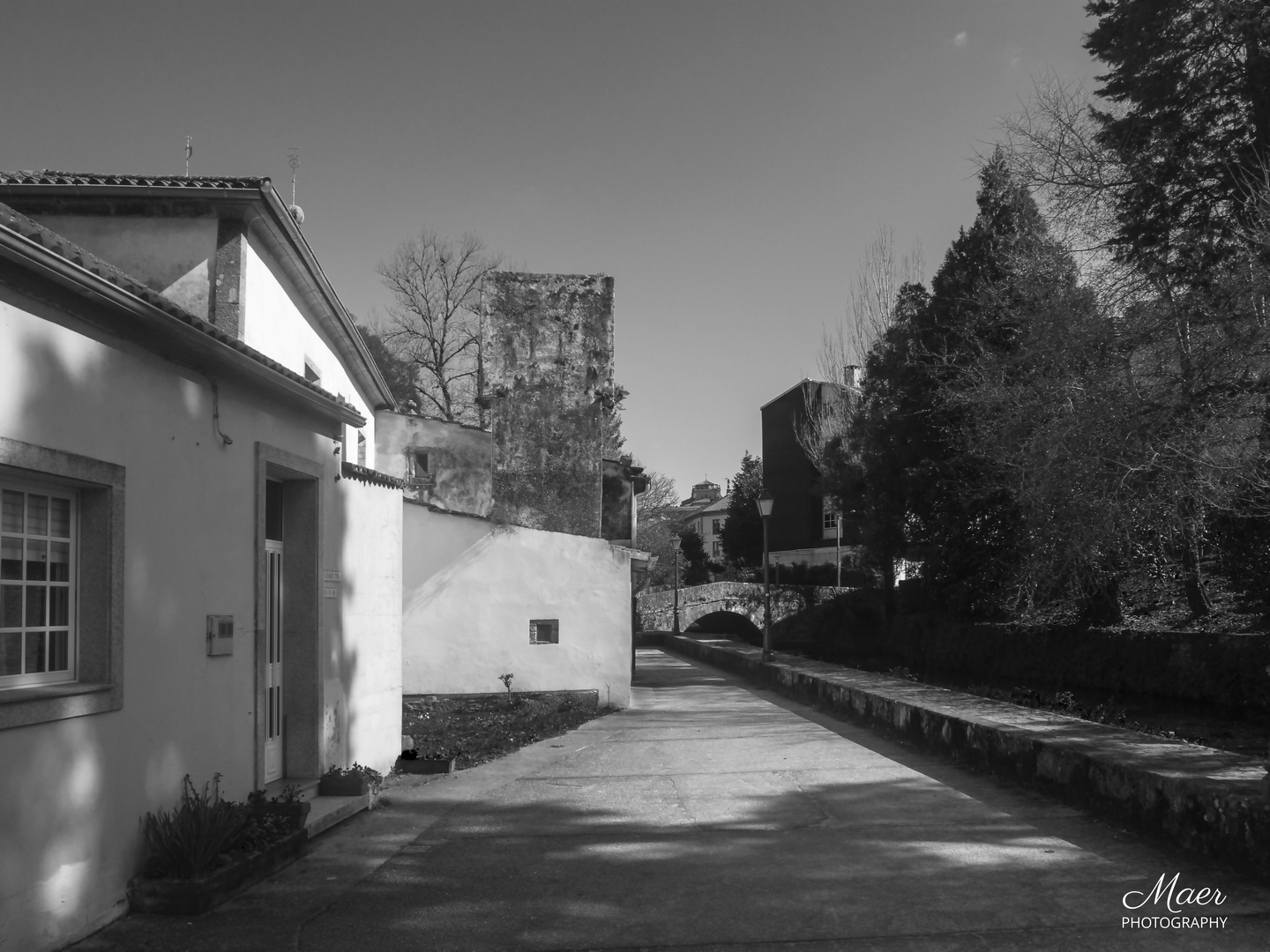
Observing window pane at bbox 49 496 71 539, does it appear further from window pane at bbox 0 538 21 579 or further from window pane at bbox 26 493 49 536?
→ window pane at bbox 0 538 21 579

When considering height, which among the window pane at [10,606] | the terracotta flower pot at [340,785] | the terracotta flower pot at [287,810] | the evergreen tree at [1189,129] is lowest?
the terracotta flower pot at [340,785]

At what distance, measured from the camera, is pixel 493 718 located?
47.0 ft

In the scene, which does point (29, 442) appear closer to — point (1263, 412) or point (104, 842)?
point (104, 842)

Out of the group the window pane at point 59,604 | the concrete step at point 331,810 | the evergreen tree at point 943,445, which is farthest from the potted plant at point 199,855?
the evergreen tree at point 943,445

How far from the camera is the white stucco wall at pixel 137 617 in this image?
4.77m

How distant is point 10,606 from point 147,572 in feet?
2.89

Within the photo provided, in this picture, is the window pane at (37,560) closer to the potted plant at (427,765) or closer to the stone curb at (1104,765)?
the potted plant at (427,765)

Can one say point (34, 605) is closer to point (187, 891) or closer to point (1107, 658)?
point (187, 891)

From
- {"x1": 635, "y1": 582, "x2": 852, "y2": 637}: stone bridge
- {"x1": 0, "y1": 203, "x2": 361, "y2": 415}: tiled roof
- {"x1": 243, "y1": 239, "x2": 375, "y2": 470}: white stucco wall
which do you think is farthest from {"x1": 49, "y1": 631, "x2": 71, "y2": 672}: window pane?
{"x1": 635, "y1": 582, "x2": 852, "y2": 637}: stone bridge

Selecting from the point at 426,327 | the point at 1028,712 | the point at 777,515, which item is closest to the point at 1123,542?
the point at 1028,712

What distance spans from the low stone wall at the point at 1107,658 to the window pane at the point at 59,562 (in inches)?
759

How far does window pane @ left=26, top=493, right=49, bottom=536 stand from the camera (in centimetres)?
513

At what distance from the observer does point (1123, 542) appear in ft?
55.9

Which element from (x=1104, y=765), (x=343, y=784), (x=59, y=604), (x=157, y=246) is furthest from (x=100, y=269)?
(x=1104, y=765)
